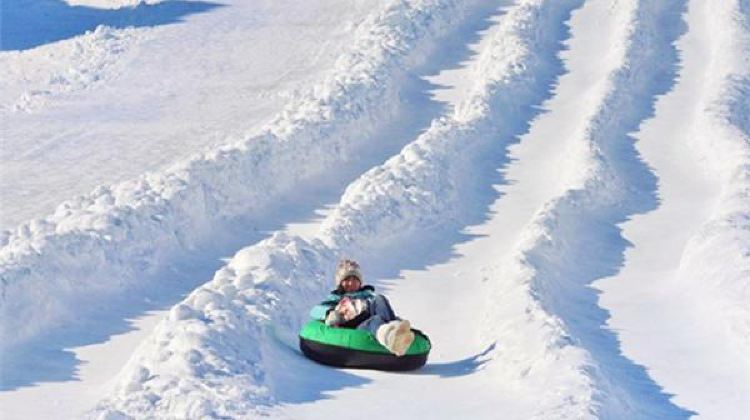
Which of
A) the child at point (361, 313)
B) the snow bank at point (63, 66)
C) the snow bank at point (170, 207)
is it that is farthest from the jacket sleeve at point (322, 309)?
the snow bank at point (63, 66)

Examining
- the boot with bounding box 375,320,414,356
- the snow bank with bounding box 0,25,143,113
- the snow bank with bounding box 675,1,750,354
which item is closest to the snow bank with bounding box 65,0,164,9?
the snow bank with bounding box 0,25,143,113

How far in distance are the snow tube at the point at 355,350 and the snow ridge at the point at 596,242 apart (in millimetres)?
845

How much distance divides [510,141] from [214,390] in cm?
1454

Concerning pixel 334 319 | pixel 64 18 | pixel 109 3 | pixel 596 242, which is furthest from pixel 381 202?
pixel 109 3

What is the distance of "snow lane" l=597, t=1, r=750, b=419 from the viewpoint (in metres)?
14.3

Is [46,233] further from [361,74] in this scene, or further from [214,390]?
[361,74]

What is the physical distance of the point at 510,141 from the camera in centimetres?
2566

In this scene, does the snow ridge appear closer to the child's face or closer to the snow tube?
the snow tube

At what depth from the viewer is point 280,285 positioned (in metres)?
15.1

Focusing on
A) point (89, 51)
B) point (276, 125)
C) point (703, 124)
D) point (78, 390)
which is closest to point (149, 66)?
point (89, 51)

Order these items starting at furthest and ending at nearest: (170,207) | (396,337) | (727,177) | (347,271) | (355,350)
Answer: (727,177) → (170,207) → (347,271) → (355,350) → (396,337)

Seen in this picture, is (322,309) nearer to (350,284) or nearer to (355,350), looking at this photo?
(350,284)

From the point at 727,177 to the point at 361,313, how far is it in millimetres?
10416

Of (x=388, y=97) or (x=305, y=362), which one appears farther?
(x=388, y=97)
